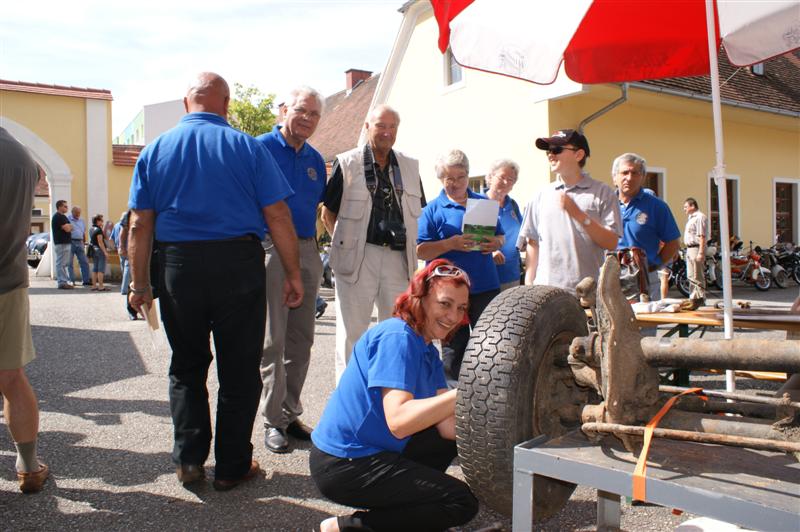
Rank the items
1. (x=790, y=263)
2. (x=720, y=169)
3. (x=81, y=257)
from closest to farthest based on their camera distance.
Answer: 1. (x=720, y=169)
2. (x=81, y=257)
3. (x=790, y=263)

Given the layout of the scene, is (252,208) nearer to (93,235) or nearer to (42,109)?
(93,235)

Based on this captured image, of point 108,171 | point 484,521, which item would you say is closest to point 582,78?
point 484,521

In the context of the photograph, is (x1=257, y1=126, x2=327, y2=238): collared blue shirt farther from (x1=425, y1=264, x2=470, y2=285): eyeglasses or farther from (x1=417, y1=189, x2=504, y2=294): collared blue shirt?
(x1=425, y1=264, x2=470, y2=285): eyeglasses

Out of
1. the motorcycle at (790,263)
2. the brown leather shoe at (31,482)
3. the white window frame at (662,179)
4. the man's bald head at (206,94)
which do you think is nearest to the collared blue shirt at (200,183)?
the man's bald head at (206,94)

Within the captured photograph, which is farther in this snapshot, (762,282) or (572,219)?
(762,282)

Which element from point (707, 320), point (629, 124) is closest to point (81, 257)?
point (629, 124)

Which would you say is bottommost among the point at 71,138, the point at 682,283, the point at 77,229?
the point at 682,283

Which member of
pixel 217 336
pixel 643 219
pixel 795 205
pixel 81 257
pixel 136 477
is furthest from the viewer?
pixel 795 205

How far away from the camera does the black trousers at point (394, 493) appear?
248 cm

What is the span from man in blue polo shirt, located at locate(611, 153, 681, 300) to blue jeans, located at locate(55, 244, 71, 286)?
542 inches

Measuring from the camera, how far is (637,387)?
6.81 feet

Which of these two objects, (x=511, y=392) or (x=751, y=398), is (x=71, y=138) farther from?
(x=751, y=398)

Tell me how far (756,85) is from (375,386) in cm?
1910

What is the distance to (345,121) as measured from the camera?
99.6 feet
